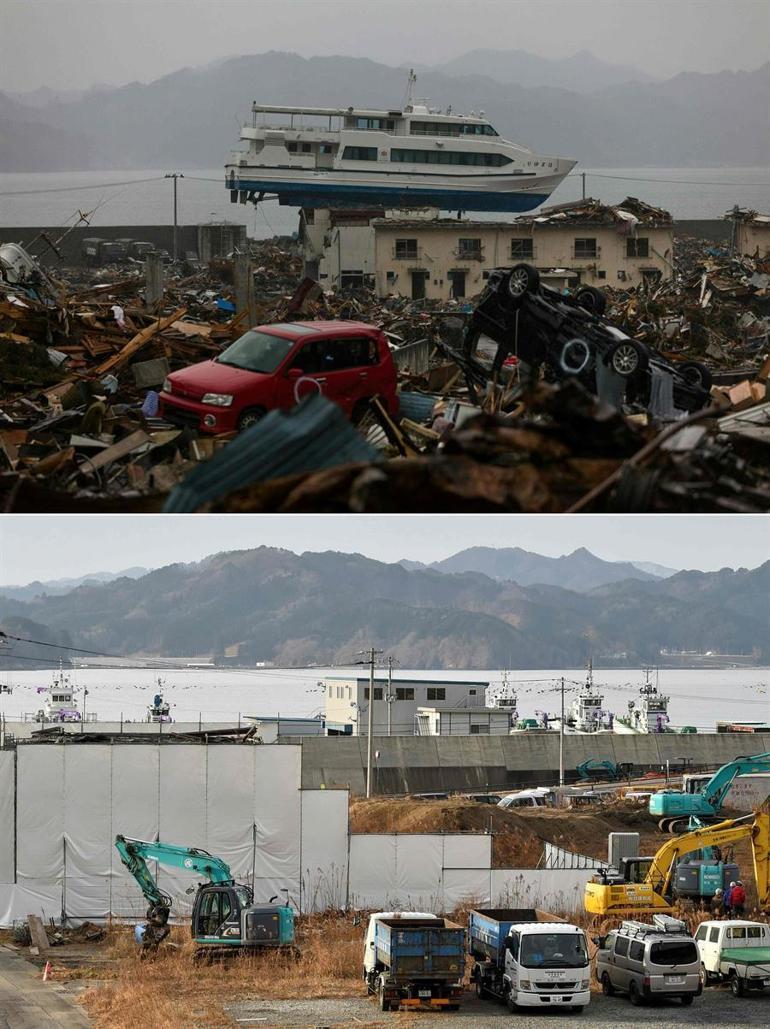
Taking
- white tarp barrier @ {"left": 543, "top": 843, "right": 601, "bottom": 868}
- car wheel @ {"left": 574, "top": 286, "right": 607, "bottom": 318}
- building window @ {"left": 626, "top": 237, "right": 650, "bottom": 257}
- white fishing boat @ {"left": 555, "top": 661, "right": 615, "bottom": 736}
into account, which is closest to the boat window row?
building window @ {"left": 626, "top": 237, "right": 650, "bottom": 257}

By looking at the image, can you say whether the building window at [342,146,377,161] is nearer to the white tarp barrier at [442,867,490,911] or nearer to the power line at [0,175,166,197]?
the power line at [0,175,166,197]

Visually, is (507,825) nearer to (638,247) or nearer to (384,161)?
(638,247)

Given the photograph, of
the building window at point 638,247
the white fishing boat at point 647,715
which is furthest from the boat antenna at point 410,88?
the white fishing boat at point 647,715

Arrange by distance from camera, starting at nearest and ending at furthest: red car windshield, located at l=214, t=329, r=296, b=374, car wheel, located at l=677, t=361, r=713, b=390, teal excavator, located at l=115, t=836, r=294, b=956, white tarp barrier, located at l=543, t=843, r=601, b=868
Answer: red car windshield, located at l=214, t=329, r=296, b=374 → car wheel, located at l=677, t=361, r=713, b=390 → teal excavator, located at l=115, t=836, r=294, b=956 → white tarp barrier, located at l=543, t=843, r=601, b=868

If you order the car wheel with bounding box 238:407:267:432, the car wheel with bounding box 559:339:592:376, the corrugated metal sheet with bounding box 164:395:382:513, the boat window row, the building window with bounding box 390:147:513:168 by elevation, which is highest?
the boat window row

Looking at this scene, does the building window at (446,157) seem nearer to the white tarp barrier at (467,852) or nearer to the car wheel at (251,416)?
the car wheel at (251,416)

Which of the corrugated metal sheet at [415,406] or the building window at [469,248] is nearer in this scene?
the corrugated metal sheet at [415,406]
